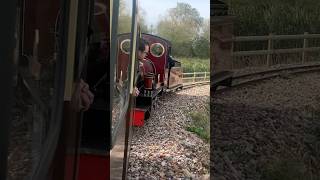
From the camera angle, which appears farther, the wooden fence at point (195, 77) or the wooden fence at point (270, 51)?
the wooden fence at point (195, 77)

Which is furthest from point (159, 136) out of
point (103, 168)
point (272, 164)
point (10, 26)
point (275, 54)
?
A: point (10, 26)

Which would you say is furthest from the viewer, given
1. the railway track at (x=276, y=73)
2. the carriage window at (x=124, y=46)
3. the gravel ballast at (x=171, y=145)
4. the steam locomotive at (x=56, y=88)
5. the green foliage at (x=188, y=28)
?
the green foliage at (x=188, y=28)

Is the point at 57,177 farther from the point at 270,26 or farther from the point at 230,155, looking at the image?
the point at 230,155

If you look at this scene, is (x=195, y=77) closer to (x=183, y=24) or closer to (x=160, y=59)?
(x=160, y=59)

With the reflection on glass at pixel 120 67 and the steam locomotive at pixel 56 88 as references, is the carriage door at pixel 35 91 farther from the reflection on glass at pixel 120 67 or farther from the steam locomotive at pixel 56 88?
the reflection on glass at pixel 120 67

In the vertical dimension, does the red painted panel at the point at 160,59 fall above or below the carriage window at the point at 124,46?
above

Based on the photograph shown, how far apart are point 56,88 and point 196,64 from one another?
501cm

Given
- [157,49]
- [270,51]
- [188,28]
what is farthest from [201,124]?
[270,51]

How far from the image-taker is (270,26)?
4227mm

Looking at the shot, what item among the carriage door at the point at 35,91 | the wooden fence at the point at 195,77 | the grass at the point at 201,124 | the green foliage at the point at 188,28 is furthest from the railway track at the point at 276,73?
the carriage door at the point at 35,91

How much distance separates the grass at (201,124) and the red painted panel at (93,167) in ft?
16.0

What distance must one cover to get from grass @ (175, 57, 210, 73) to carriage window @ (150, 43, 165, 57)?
237 millimetres

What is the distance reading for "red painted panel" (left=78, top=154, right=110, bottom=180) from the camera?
1.03 metres

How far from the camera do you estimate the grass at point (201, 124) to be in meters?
6.08
